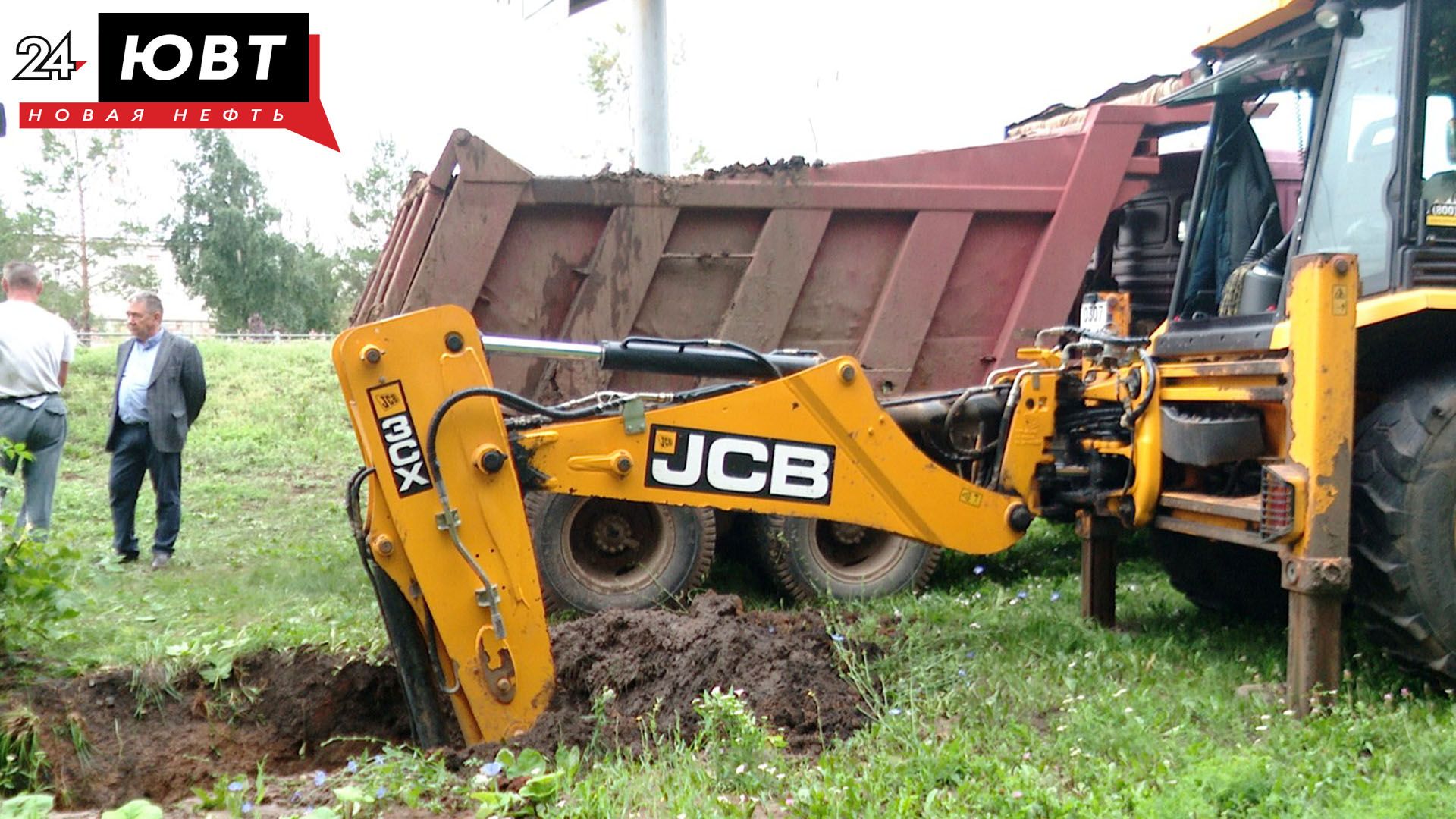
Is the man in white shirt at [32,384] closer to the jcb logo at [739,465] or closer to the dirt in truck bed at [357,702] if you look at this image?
the dirt in truck bed at [357,702]

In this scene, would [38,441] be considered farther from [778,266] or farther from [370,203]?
[370,203]

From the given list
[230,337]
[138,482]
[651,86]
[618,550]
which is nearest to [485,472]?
[618,550]

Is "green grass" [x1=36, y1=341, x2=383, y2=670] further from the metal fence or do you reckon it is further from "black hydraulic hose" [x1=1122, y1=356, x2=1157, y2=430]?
the metal fence

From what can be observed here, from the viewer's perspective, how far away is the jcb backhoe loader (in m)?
3.96

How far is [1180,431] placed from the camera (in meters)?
4.46

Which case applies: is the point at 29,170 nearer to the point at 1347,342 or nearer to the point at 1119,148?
the point at 1119,148

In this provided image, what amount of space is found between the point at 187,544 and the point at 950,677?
572 centimetres

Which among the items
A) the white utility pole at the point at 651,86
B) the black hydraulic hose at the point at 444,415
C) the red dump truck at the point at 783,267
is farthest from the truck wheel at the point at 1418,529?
the white utility pole at the point at 651,86

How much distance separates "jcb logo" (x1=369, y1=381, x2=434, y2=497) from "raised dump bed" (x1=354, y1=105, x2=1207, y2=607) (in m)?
1.97

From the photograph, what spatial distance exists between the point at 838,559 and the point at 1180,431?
2511mm

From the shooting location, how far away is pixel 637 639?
4441 millimetres

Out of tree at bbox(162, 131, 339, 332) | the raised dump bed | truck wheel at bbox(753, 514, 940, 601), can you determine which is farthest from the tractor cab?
tree at bbox(162, 131, 339, 332)

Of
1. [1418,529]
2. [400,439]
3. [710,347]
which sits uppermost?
Result: [710,347]

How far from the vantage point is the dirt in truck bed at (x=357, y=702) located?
407cm
